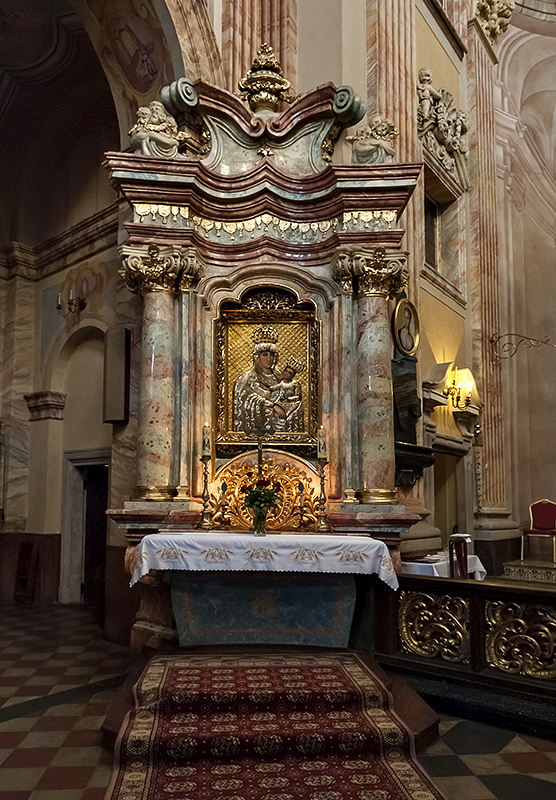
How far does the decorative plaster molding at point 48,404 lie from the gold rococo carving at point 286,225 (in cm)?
400

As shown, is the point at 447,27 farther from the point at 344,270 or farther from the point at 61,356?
the point at 61,356

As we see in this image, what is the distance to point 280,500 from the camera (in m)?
5.82

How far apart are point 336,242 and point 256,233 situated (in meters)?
0.73

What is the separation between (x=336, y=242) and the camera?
5.96 meters

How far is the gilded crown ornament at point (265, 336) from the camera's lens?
618 centimetres

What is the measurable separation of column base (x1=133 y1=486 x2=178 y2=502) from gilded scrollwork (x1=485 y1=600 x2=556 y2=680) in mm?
2563

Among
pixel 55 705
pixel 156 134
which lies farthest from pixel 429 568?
pixel 156 134

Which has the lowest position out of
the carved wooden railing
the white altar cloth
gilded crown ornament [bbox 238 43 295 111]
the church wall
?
the carved wooden railing

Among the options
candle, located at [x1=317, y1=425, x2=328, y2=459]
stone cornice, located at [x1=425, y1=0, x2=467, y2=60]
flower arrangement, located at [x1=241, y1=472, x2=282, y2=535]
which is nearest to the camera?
flower arrangement, located at [x1=241, y1=472, x2=282, y2=535]

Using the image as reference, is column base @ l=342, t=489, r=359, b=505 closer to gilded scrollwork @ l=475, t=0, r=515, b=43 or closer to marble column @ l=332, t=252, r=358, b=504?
marble column @ l=332, t=252, r=358, b=504

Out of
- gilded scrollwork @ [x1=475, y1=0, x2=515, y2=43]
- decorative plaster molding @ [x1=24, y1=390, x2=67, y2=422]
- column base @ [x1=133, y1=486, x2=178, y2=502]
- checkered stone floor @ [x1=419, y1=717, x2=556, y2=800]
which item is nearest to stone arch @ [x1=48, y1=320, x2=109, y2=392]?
decorative plaster molding @ [x1=24, y1=390, x2=67, y2=422]

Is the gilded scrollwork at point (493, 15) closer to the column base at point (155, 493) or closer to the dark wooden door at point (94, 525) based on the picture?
the dark wooden door at point (94, 525)

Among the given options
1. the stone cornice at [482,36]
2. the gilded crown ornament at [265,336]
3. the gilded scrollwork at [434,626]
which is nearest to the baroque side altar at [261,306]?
the gilded crown ornament at [265,336]

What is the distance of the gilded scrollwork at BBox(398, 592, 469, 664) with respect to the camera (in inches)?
182
